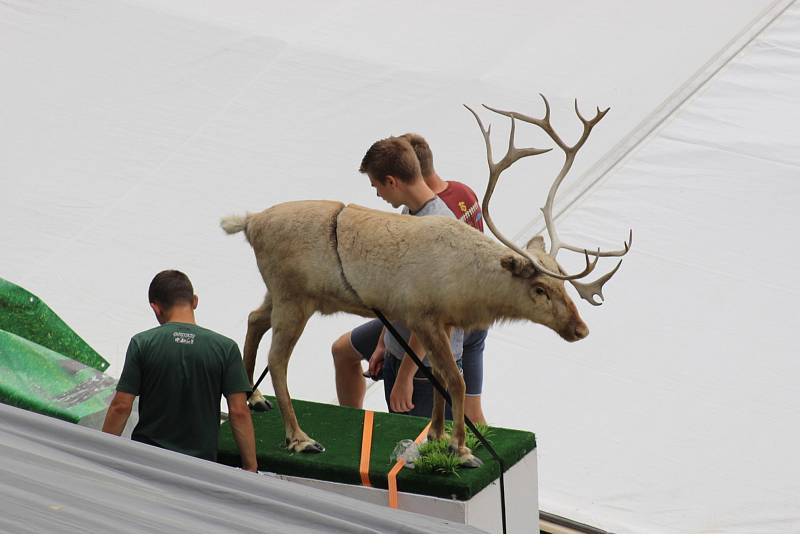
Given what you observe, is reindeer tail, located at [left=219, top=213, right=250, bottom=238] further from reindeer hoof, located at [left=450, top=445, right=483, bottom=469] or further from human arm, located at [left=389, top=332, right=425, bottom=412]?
reindeer hoof, located at [left=450, top=445, right=483, bottom=469]

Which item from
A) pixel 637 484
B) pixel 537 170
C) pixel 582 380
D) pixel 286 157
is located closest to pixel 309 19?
pixel 286 157

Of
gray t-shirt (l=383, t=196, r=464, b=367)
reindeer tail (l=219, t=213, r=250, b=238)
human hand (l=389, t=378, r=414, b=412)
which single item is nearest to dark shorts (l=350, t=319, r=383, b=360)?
Answer: gray t-shirt (l=383, t=196, r=464, b=367)

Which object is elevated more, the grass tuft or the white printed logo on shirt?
the white printed logo on shirt

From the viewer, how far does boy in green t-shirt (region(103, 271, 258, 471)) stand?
3.42 metres

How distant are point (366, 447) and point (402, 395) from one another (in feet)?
0.96

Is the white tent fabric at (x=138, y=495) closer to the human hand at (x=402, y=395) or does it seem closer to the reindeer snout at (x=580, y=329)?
the reindeer snout at (x=580, y=329)

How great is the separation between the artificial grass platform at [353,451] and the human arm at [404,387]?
0.13 feet

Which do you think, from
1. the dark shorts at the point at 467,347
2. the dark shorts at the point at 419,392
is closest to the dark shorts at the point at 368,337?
the dark shorts at the point at 467,347

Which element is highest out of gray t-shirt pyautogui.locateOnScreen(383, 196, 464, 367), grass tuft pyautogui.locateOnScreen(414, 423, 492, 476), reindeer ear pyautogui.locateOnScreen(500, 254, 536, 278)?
gray t-shirt pyautogui.locateOnScreen(383, 196, 464, 367)

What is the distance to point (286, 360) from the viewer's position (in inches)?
141

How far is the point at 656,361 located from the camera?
18.0 feet

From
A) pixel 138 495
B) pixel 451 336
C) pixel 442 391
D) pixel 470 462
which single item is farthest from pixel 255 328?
pixel 138 495

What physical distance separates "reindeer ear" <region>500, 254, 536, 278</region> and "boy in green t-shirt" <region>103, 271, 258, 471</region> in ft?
2.67

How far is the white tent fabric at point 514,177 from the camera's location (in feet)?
16.7
